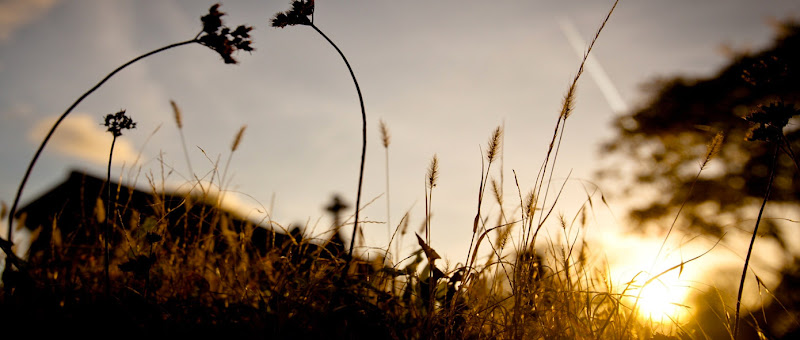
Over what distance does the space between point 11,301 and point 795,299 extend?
12.8 metres

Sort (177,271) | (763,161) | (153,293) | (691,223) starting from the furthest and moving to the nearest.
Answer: (691,223)
(763,161)
(177,271)
(153,293)

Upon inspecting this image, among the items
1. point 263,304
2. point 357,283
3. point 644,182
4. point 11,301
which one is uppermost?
point 644,182

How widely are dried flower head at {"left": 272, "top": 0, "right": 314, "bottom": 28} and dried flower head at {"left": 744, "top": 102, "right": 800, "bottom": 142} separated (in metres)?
1.21

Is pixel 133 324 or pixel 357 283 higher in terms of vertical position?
pixel 357 283

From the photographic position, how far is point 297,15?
1.11 metres

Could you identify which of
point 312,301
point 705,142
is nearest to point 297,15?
point 312,301

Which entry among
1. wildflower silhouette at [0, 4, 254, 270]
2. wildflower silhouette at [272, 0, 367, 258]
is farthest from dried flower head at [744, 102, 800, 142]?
wildflower silhouette at [0, 4, 254, 270]

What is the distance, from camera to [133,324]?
3.68ft

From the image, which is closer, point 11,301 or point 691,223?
point 11,301

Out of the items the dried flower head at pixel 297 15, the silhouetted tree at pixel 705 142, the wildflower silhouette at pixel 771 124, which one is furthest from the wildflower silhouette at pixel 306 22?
the silhouetted tree at pixel 705 142

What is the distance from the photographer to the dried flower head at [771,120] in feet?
3.45

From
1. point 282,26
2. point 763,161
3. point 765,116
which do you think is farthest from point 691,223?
point 282,26

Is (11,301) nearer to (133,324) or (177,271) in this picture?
(133,324)

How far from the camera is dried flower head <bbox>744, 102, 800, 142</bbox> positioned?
105 centimetres
